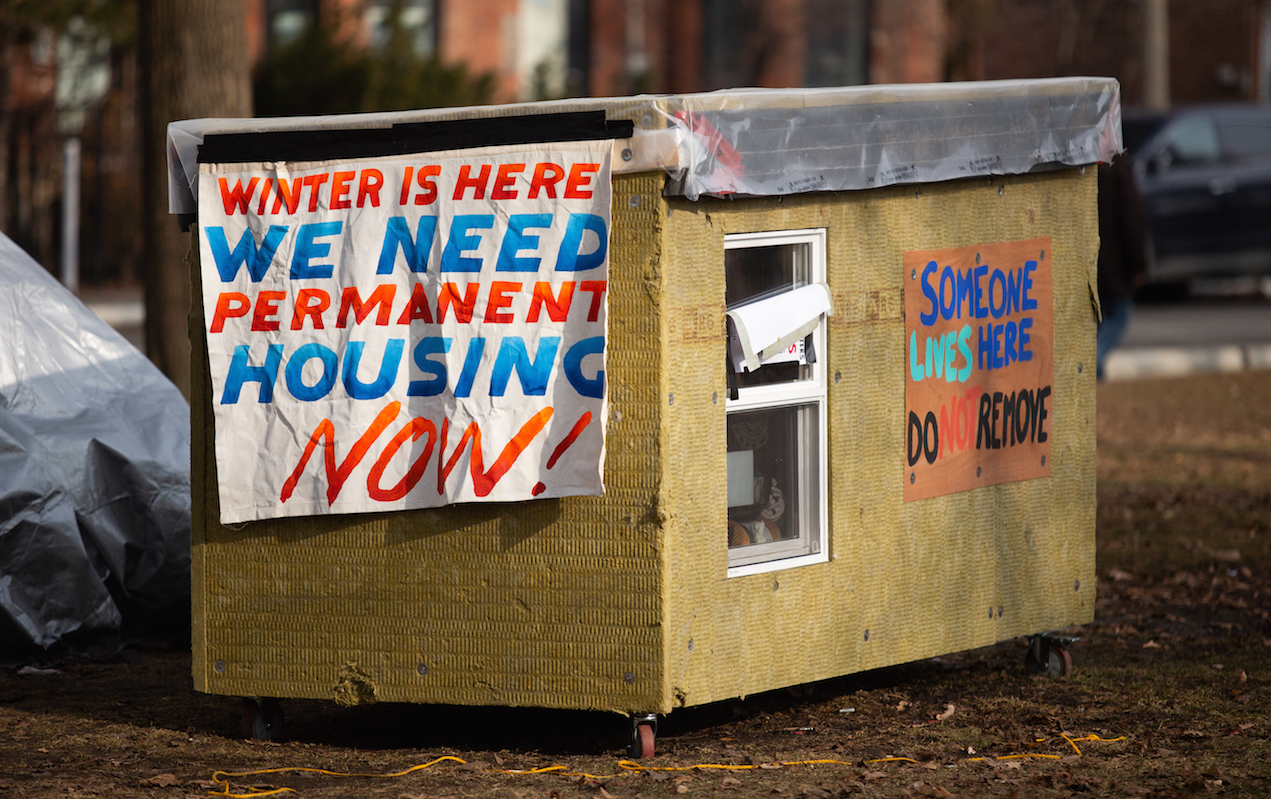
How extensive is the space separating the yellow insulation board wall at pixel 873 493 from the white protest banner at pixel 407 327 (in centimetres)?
28

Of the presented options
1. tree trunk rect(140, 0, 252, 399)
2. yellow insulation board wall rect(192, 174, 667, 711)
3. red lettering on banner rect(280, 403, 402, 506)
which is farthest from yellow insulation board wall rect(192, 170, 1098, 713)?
tree trunk rect(140, 0, 252, 399)

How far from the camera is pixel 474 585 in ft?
15.0

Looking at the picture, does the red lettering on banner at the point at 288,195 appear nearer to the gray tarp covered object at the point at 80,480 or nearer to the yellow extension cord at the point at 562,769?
the yellow extension cord at the point at 562,769

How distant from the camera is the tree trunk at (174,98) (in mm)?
7664

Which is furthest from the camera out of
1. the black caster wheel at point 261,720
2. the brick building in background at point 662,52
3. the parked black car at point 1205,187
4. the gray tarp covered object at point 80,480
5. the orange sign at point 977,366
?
the brick building in background at point 662,52

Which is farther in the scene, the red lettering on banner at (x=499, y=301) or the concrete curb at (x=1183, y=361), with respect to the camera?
the concrete curb at (x=1183, y=361)

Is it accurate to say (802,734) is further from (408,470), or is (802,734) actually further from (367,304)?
(367,304)

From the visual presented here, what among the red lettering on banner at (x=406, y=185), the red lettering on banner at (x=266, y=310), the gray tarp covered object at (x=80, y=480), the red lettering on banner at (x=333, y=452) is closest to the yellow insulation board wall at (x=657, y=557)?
the red lettering on banner at (x=333, y=452)

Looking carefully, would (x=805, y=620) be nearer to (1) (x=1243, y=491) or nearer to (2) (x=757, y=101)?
(2) (x=757, y=101)

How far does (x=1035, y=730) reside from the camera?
4883mm

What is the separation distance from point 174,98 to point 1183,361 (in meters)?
8.84

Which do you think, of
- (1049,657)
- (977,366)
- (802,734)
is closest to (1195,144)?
(1049,657)

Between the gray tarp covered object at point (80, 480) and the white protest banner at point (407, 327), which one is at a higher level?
the white protest banner at point (407, 327)

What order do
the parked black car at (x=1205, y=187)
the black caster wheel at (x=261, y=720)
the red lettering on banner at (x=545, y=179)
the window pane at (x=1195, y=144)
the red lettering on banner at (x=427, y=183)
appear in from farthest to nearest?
the window pane at (x=1195, y=144), the parked black car at (x=1205, y=187), the black caster wheel at (x=261, y=720), the red lettering on banner at (x=427, y=183), the red lettering on banner at (x=545, y=179)
